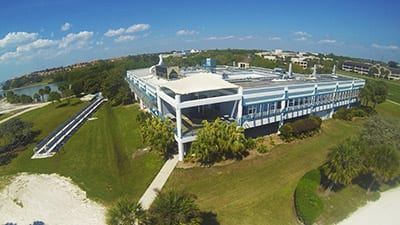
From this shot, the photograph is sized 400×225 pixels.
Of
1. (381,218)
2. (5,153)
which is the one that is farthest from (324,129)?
(5,153)

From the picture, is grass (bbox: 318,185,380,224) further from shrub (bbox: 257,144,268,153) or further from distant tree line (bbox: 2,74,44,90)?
distant tree line (bbox: 2,74,44,90)

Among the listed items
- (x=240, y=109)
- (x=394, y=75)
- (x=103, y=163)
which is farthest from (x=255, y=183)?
(x=394, y=75)

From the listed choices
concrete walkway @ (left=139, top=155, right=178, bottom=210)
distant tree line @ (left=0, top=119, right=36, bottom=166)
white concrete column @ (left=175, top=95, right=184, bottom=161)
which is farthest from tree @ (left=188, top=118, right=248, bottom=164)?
distant tree line @ (left=0, top=119, right=36, bottom=166)

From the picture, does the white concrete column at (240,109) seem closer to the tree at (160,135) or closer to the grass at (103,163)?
the tree at (160,135)

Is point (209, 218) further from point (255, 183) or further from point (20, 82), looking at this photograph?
point (20, 82)

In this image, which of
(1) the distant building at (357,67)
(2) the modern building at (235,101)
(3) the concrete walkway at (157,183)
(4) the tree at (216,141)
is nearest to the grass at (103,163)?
(3) the concrete walkway at (157,183)

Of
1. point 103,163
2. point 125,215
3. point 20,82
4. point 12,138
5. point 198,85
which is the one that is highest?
point 198,85
